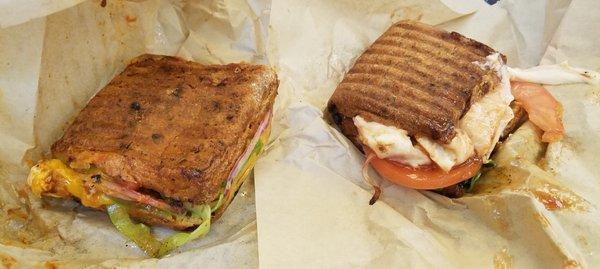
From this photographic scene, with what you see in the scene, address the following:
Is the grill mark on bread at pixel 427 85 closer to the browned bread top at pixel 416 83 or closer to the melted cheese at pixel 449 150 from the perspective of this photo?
the browned bread top at pixel 416 83

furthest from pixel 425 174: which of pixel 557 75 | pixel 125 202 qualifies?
pixel 125 202

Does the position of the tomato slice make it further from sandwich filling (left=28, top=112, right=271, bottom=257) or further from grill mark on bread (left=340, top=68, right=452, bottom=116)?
sandwich filling (left=28, top=112, right=271, bottom=257)

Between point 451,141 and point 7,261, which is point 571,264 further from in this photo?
point 7,261

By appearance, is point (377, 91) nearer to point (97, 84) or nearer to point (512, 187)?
point (512, 187)

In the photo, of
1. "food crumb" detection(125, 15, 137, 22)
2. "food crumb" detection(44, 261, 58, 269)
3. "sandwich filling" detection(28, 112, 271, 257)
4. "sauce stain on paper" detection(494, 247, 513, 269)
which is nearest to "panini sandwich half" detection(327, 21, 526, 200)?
"sauce stain on paper" detection(494, 247, 513, 269)

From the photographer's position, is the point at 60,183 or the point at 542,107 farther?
the point at 542,107

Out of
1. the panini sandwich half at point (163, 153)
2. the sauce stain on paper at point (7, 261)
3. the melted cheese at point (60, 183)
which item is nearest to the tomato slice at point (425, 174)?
the panini sandwich half at point (163, 153)
